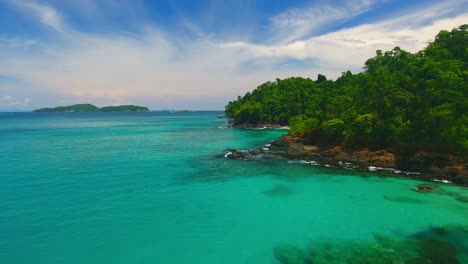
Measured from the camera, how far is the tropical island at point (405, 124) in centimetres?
4084

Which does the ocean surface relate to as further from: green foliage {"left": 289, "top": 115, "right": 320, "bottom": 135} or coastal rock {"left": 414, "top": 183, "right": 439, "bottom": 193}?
green foliage {"left": 289, "top": 115, "right": 320, "bottom": 135}

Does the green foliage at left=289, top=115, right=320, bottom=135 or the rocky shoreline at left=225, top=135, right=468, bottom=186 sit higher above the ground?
the green foliage at left=289, top=115, right=320, bottom=135

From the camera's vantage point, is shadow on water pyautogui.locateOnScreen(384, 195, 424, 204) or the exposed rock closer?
shadow on water pyautogui.locateOnScreen(384, 195, 424, 204)

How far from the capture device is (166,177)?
41.7m

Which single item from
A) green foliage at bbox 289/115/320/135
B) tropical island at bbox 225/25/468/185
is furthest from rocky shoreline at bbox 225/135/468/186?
green foliage at bbox 289/115/320/135

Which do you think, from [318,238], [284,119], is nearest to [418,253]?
[318,238]

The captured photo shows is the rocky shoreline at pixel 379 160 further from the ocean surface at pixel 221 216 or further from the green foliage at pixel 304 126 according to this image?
the green foliage at pixel 304 126

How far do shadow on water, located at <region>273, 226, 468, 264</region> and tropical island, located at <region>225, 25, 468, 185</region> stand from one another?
20.0 metres

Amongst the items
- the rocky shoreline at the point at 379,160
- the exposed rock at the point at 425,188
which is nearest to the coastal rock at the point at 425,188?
the exposed rock at the point at 425,188

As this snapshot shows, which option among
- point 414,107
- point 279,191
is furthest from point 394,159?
point 279,191

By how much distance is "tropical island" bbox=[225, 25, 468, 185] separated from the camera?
40.8 metres

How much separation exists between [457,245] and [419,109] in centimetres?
3040

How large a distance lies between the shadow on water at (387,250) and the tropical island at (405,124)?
20.0 metres

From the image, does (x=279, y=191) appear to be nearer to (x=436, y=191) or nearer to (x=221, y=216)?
(x=221, y=216)
